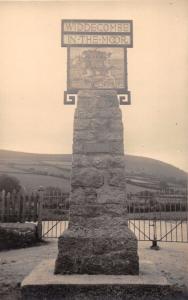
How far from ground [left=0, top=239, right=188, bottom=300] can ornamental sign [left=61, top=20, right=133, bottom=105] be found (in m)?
3.03

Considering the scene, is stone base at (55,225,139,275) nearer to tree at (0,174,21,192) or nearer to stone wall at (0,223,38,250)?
stone wall at (0,223,38,250)

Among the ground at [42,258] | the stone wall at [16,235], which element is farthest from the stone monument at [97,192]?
the stone wall at [16,235]

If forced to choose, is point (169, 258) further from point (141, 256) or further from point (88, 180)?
point (88, 180)

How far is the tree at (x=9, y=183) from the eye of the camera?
20531 millimetres

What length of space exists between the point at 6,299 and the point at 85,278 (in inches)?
47.6

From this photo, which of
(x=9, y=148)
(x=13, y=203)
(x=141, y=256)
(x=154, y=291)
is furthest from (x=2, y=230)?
(x=9, y=148)

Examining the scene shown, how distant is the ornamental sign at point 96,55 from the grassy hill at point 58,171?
16784 millimetres

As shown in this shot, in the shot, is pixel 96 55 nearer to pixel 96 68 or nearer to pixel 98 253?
pixel 96 68

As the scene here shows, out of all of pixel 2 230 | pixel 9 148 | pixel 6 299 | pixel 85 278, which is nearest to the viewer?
pixel 85 278

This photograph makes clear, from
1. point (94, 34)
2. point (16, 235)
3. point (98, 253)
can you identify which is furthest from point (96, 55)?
point (16, 235)

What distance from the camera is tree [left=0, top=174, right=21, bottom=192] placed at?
20531 millimetres

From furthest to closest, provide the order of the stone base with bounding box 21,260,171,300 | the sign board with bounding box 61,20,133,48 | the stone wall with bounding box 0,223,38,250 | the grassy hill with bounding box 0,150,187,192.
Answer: the grassy hill with bounding box 0,150,187,192, the stone wall with bounding box 0,223,38,250, the sign board with bounding box 61,20,133,48, the stone base with bounding box 21,260,171,300

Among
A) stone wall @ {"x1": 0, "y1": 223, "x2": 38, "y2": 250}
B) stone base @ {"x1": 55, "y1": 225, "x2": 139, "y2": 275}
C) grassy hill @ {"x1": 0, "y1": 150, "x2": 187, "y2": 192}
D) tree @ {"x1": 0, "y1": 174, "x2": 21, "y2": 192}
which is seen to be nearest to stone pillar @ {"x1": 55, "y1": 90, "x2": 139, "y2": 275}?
stone base @ {"x1": 55, "y1": 225, "x2": 139, "y2": 275}

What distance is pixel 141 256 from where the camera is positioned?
325 inches
